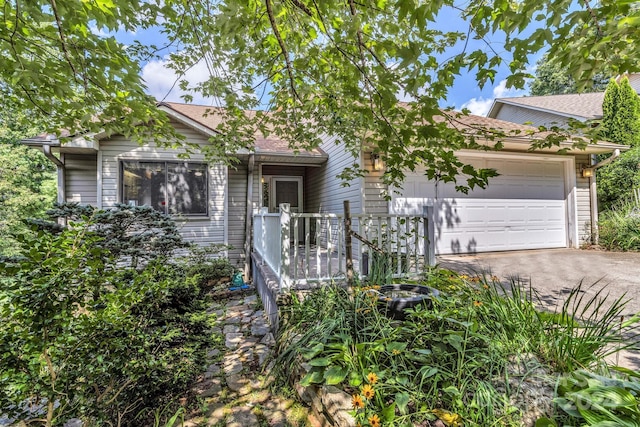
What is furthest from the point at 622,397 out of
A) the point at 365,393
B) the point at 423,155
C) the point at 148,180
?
the point at 148,180

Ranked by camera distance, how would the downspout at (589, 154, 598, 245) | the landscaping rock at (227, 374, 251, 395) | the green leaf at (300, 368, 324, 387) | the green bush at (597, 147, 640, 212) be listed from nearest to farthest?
1. the green leaf at (300, 368, 324, 387)
2. the landscaping rock at (227, 374, 251, 395)
3. the downspout at (589, 154, 598, 245)
4. the green bush at (597, 147, 640, 212)

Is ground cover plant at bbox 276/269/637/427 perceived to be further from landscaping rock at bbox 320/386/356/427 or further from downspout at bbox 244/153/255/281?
downspout at bbox 244/153/255/281

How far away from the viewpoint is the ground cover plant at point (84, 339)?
1250 millimetres

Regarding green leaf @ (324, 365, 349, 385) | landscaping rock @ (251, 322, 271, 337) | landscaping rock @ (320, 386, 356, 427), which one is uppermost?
green leaf @ (324, 365, 349, 385)

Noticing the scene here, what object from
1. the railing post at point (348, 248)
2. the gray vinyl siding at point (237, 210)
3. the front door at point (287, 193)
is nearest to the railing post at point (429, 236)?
the railing post at point (348, 248)

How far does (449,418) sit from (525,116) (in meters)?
14.2

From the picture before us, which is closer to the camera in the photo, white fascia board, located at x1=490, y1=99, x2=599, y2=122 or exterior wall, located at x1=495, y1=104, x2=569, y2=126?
white fascia board, located at x1=490, y1=99, x2=599, y2=122

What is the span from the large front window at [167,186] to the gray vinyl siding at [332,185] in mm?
3029

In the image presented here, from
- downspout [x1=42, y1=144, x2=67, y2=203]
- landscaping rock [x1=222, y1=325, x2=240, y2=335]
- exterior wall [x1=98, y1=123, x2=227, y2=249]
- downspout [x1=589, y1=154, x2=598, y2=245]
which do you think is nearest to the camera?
landscaping rock [x1=222, y1=325, x2=240, y2=335]

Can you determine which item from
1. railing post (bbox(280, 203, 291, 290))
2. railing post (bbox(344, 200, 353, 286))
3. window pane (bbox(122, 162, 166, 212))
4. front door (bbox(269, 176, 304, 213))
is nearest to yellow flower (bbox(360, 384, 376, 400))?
railing post (bbox(344, 200, 353, 286))

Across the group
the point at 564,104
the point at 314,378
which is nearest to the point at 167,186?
the point at 314,378

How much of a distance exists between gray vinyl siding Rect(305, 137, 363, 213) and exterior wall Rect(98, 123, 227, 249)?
2.54 metres

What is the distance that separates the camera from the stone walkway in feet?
6.70

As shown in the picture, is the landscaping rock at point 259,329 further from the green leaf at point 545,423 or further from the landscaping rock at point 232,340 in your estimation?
the green leaf at point 545,423
